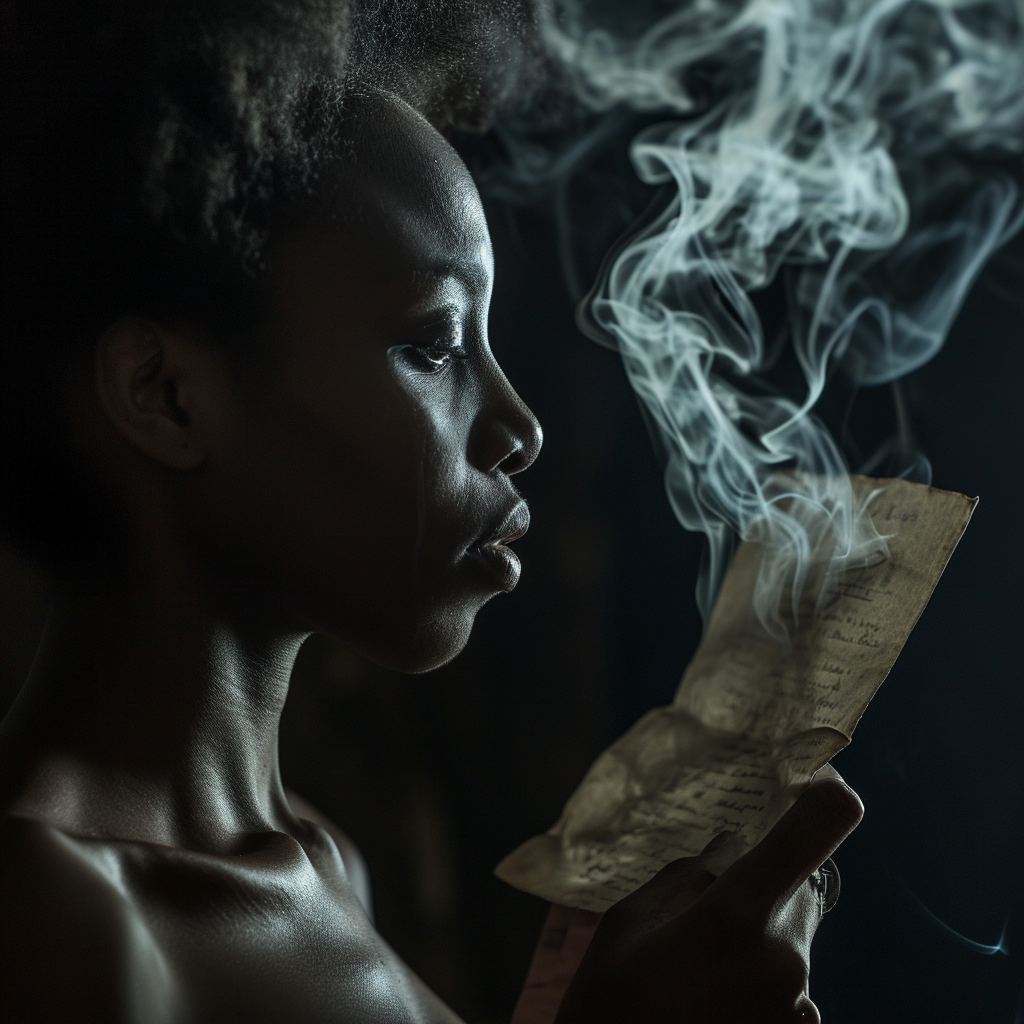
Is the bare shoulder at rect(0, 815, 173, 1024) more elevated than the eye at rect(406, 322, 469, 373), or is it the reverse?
Result: the eye at rect(406, 322, 469, 373)

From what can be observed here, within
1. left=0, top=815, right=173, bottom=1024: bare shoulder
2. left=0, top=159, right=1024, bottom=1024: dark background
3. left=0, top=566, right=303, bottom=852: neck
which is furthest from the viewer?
left=0, top=159, right=1024, bottom=1024: dark background

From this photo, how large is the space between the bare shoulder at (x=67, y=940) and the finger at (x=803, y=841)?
0.31m

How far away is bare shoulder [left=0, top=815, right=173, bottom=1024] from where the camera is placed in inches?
18.9

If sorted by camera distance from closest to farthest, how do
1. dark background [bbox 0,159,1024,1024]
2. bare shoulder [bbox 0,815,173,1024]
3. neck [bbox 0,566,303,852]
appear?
bare shoulder [bbox 0,815,173,1024], neck [bbox 0,566,303,852], dark background [bbox 0,159,1024,1024]

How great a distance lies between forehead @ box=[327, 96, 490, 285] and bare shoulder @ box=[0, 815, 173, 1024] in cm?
37

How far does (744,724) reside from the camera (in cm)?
71

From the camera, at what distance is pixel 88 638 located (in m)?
0.62

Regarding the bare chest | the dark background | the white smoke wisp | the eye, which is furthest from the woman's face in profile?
the dark background

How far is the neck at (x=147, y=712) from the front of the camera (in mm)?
587

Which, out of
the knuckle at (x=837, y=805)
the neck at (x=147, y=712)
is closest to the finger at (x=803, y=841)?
the knuckle at (x=837, y=805)

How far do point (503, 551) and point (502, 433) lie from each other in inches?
3.0

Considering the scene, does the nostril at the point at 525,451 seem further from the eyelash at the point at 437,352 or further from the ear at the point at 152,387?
the ear at the point at 152,387

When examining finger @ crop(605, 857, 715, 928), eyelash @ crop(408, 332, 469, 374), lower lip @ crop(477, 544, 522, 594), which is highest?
eyelash @ crop(408, 332, 469, 374)

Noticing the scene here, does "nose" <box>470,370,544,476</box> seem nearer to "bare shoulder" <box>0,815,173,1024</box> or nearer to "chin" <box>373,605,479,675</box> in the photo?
"chin" <box>373,605,479,675</box>
